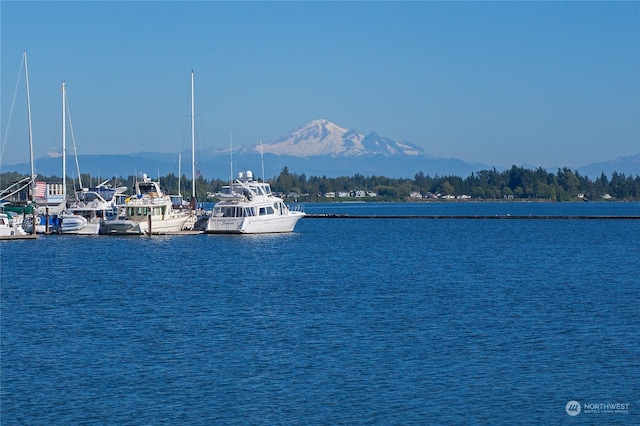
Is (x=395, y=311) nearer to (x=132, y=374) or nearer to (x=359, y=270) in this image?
(x=132, y=374)

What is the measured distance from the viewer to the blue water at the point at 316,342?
2608cm

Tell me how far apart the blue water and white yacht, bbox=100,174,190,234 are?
22318mm

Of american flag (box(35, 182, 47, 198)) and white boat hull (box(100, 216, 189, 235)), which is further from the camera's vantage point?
american flag (box(35, 182, 47, 198))

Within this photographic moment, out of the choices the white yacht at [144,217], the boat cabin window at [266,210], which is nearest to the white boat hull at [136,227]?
the white yacht at [144,217]

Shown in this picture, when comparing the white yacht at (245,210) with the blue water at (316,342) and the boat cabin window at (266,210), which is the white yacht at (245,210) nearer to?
the boat cabin window at (266,210)

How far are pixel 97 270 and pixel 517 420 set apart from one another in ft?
135

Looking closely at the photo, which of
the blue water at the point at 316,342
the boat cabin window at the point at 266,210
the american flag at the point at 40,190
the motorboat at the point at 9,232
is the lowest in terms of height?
the blue water at the point at 316,342

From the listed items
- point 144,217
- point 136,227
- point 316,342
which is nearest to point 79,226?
point 136,227

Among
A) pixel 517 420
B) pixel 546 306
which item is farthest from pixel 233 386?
pixel 546 306

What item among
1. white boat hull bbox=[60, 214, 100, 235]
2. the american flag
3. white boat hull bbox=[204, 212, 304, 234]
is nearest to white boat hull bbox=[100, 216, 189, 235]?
white boat hull bbox=[60, 214, 100, 235]

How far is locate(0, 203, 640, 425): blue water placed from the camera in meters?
26.1

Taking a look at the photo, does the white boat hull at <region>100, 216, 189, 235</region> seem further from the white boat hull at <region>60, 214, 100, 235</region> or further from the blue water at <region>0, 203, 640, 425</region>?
the blue water at <region>0, 203, 640, 425</region>

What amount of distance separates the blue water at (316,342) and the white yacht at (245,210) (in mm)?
21699

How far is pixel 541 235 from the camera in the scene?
10856cm
